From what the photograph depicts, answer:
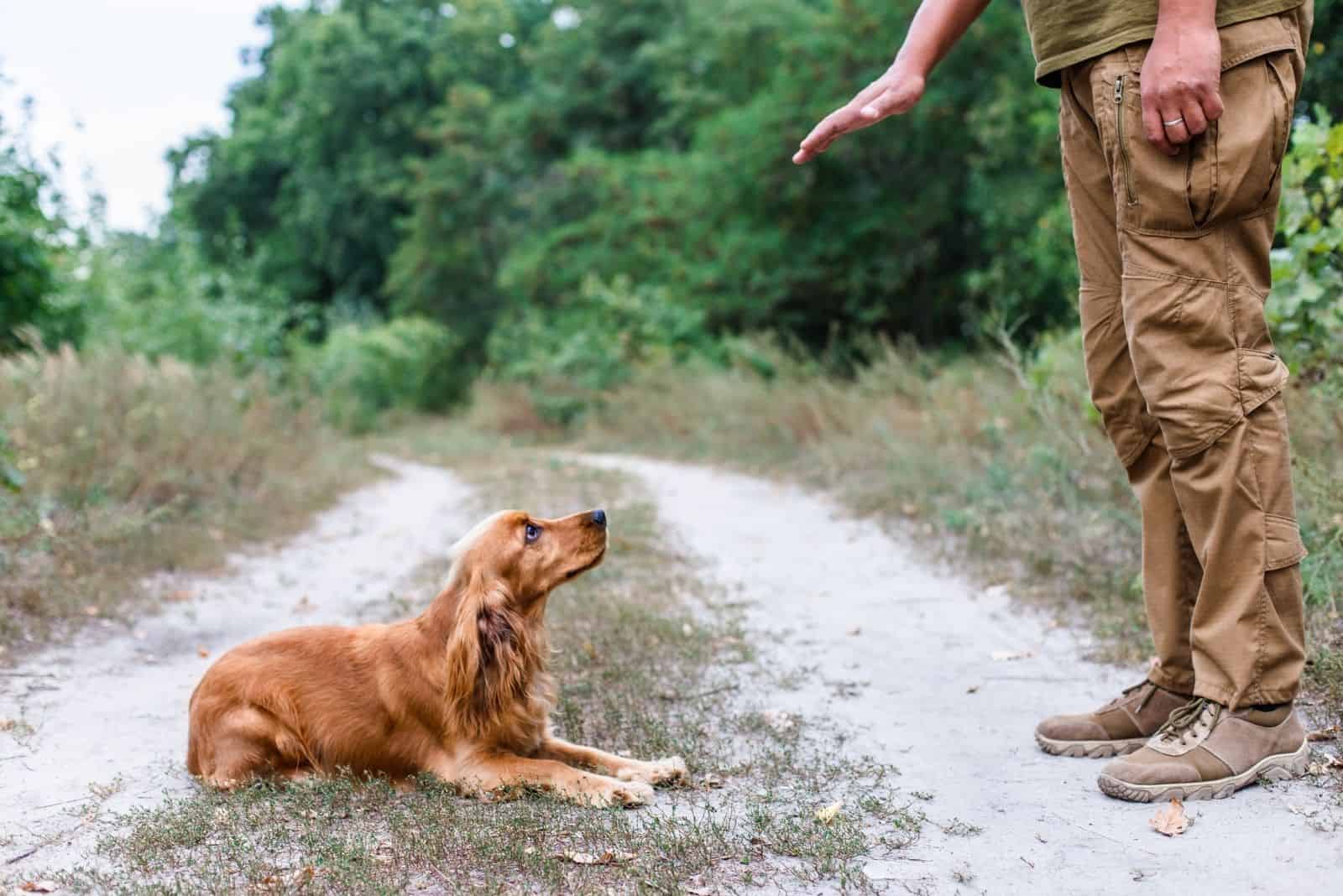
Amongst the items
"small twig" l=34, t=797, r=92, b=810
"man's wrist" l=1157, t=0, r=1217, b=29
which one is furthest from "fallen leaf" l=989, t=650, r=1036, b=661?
"small twig" l=34, t=797, r=92, b=810

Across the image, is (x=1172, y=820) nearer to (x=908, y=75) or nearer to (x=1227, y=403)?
(x=1227, y=403)

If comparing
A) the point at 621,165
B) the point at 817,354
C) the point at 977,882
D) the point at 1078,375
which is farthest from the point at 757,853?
the point at 621,165

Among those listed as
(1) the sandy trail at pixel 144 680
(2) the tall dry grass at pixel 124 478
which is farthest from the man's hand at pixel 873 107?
(2) the tall dry grass at pixel 124 478

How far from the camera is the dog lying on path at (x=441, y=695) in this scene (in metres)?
3.39

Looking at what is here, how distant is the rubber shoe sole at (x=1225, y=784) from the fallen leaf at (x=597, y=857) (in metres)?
1.26

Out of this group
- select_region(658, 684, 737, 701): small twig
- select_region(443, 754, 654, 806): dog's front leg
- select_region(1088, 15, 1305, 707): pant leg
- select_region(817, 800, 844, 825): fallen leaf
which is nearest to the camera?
select_region(1088, 15, 1305, 707): pant leg

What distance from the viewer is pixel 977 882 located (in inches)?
98.8

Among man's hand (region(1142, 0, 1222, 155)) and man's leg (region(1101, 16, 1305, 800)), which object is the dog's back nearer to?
man's leg (region(1101, 16, 1305, 800))

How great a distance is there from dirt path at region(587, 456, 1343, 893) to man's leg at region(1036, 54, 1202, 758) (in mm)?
423

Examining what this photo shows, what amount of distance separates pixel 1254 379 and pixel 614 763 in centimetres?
205

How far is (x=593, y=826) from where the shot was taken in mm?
2918

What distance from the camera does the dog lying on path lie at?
11.1 feet

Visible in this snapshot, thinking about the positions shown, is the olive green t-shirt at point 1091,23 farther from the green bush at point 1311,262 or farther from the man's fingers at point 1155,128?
the green bush at point 1311,262

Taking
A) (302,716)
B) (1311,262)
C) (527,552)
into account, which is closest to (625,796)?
(527,552)
